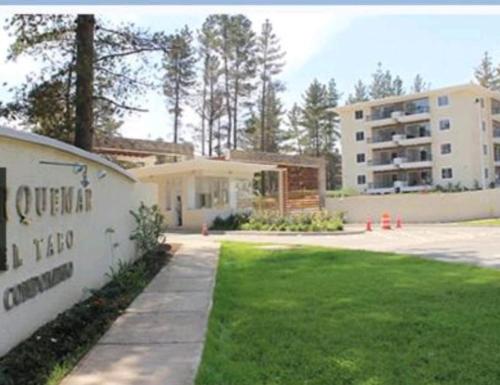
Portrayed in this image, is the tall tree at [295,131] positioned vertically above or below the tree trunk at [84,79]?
above

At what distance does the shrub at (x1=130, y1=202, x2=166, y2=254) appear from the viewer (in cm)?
1241

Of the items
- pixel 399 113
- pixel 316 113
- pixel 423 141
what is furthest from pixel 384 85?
pixel 423 141

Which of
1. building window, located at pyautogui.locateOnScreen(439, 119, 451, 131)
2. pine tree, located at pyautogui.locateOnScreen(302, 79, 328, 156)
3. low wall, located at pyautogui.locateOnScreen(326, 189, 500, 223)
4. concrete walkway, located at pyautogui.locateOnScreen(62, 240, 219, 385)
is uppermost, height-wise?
pine tree, located at pyautogui.locateOnScreen(302, 79, 328, 156)

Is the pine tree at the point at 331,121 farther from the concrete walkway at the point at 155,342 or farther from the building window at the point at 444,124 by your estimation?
the concrete walkway at the point at 155,342

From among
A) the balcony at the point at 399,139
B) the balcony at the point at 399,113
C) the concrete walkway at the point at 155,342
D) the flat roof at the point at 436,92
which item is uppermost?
the flat roof at the point at 436,92

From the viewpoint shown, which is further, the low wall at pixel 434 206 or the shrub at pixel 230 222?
the low wall at pixel 434 206

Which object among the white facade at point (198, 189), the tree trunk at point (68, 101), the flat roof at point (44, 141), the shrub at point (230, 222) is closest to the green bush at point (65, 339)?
the flat roof at point (44, 141)

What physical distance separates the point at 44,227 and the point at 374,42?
172 inches

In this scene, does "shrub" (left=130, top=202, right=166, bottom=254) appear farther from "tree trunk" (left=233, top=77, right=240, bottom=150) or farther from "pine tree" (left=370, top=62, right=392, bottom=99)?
"pine tree" (left=370, top=62, right=392, bottom=99)

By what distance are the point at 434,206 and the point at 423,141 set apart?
1790 cm

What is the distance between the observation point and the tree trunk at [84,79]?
12.0 meters

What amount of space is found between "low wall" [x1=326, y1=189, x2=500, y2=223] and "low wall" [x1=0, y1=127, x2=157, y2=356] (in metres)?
24.4

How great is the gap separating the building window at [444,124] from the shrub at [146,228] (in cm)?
3628

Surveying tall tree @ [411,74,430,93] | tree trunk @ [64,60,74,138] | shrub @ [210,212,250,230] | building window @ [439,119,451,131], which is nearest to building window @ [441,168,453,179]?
building window @ [439,119,451,131]
